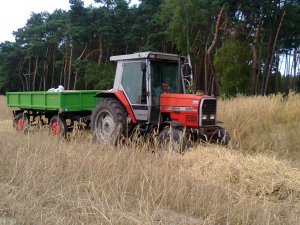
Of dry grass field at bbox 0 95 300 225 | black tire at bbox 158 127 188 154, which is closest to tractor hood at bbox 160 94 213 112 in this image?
black tire at bbox 158 127 188 154

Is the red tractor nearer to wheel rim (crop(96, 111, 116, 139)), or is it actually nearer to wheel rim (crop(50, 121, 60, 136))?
wheel rim (crop(96, 111, 116, 139))

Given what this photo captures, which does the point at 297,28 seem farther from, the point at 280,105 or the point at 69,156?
the point at 69,156

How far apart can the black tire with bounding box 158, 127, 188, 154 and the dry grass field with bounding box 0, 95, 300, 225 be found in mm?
208

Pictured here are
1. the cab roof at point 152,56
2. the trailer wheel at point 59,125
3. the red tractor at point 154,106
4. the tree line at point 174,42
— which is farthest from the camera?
the tree line at point 174,42

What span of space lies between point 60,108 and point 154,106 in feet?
10.9

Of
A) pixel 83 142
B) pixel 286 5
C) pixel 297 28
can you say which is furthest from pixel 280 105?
pixel 297 28

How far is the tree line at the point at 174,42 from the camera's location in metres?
23.5

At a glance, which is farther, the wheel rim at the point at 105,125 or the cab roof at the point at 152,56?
the wheel rim at the point at 105,125

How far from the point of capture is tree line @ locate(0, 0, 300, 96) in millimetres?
23469

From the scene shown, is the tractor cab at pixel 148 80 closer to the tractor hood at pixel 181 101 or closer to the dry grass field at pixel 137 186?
the tractor hood at pixel 181 101

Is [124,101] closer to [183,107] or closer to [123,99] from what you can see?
[123,99]

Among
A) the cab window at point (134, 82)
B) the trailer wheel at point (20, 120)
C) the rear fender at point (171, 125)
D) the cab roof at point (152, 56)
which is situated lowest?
the trailer wheel at point (20, 120)

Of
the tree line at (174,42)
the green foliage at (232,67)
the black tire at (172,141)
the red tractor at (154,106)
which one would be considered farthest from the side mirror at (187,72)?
the green foliage at (232,67)

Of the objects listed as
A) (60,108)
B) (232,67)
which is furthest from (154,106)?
(232,67)
